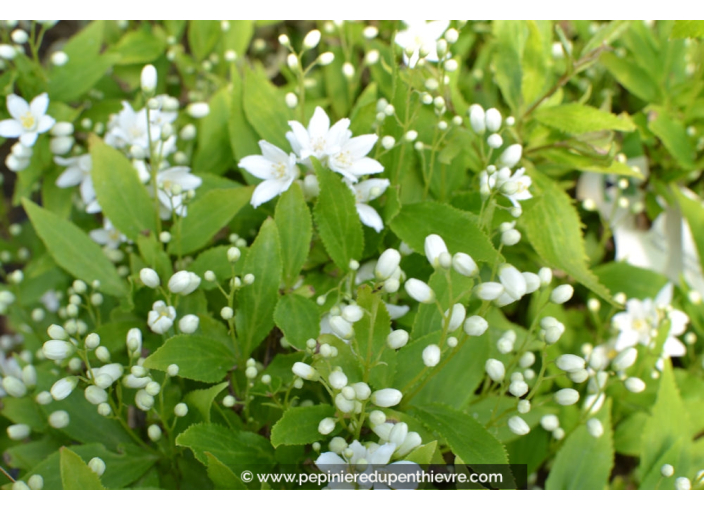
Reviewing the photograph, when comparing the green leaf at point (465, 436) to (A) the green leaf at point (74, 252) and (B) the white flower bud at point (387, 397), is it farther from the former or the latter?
(A) the green leaf at point (74, 252)

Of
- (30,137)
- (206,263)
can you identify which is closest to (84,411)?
(206,263)

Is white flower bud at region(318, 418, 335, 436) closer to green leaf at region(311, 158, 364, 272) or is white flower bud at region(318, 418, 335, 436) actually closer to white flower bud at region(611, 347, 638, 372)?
green leaf at region(311, 158, 364, 272)

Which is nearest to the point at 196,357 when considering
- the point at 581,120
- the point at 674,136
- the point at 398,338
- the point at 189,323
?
the point at 189,323

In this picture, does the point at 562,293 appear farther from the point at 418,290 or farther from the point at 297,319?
the point at 297,319

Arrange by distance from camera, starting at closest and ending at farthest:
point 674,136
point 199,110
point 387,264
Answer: point 387,264 → point 199,110 → point 674,136

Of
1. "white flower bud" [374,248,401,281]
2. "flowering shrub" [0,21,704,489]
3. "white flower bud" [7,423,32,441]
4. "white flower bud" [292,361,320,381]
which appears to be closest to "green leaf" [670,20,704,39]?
"flowering shrub" [0,21,704,489]

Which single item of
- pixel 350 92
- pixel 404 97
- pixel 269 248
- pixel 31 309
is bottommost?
pixel 31 309

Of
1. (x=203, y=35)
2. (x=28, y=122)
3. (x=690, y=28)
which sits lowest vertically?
(x=28, y=122)
